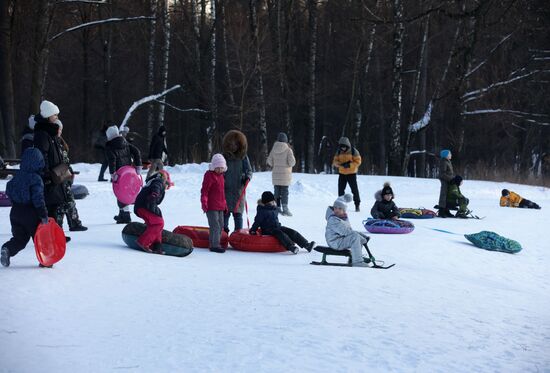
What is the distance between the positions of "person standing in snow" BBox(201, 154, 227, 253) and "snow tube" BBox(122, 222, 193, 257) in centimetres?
57

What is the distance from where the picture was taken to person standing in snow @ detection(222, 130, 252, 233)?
1070 cm

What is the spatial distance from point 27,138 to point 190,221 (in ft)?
11.1

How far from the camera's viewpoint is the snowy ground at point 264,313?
5102mm

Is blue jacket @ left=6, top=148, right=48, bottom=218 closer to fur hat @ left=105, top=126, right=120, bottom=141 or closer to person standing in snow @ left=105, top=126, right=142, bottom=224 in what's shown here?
person standing in snow @ left=105, top=126, right=142, bottom=224

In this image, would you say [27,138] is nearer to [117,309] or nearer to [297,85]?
[117,309]

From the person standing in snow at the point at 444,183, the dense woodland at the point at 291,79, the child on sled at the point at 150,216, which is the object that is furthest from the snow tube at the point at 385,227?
the dense woodland at the point at 291,79

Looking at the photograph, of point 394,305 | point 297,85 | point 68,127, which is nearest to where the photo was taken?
point 394,305

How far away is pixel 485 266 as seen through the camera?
1039cm

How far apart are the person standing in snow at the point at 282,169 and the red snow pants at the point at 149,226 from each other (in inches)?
205

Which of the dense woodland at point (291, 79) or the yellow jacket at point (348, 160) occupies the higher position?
the dense woodland at point (291, 79)

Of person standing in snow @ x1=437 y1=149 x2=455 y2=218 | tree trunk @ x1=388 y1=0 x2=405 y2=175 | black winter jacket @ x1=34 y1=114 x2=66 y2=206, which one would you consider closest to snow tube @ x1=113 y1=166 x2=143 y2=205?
black winter jacket @ x1=34 y1=114 x2=66 y2=206

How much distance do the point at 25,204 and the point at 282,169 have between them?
7226mm

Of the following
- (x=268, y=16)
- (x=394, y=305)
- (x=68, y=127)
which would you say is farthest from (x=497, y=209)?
(x=68, y=127)

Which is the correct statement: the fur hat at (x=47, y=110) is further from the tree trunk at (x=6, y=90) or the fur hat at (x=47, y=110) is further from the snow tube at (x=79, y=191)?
the tree trunk at (x=6, y=90)
